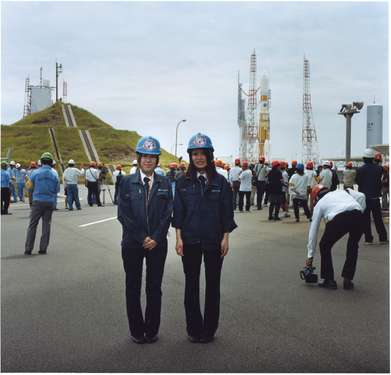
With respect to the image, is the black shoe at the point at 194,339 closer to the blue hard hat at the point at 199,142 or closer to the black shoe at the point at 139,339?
the black shoe at the point at 139,339

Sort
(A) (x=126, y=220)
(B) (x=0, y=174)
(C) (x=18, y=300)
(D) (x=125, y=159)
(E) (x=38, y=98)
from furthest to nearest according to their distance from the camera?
(E) (x=38, y=98)
(D) (x=125, y=159)
(B) (x=0, y=174)
(C) (x=18, y=300)
(A) (x=126, y=220)

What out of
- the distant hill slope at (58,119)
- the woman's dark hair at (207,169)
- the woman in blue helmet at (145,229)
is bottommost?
the woman in blue helmet at (145,229)

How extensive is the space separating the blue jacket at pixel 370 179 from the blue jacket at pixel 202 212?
6.74 m

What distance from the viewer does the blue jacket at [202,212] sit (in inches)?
188

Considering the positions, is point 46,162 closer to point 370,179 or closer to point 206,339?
point 206,339

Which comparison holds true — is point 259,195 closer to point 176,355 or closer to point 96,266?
point 96,266

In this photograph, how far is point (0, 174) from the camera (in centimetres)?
1788

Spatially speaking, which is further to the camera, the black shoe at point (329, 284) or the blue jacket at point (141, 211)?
the black shoe at point (329, 284)

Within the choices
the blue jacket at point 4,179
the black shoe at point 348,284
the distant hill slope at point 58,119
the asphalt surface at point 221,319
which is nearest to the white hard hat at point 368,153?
the asphalt surface at point 221,319

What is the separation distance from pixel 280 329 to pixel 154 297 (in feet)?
4.24

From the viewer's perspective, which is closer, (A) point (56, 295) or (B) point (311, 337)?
(B) point (311, 337)

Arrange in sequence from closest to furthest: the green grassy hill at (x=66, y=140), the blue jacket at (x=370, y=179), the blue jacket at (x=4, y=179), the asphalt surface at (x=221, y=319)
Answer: the asphalt surface at (x=221, y=319) → the blue jacket at (x=370, y=179) → the blue jacket at (x=4, y=179) → the green grassy hill at (x=66, y=140)

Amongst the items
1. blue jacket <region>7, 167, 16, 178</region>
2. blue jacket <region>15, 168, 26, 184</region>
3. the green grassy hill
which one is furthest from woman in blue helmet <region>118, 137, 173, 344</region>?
the green grassy hill

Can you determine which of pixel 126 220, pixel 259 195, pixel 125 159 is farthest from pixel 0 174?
pixel 125 159
